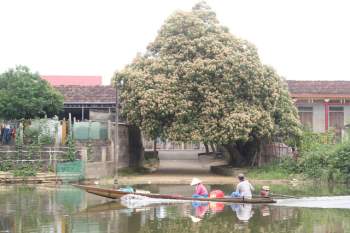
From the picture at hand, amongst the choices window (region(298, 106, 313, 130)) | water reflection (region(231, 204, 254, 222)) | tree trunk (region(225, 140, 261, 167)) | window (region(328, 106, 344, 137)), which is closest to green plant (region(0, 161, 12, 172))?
tree trunk (region(225, 140, 261, 167))

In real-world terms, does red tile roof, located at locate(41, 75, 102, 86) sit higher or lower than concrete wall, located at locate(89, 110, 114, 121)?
higher

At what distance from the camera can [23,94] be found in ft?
101

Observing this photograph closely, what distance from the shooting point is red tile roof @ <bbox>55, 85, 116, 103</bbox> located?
36.6m

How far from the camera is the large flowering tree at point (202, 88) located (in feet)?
95.5

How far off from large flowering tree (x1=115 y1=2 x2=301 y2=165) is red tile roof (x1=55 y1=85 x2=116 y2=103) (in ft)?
18.5

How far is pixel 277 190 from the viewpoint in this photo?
2505 cm

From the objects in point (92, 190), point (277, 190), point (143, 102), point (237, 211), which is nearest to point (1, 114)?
point (143, 102)

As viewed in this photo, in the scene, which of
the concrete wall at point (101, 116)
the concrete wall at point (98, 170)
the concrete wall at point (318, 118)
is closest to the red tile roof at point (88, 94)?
the concrete wall at point (101, 116)

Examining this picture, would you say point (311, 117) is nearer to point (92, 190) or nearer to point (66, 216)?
point (92, 190)

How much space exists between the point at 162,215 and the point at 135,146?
18545 millimetres

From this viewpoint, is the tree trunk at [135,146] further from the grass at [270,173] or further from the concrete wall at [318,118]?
the concrete wall at [318,118]

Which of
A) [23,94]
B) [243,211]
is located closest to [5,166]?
[23,94]

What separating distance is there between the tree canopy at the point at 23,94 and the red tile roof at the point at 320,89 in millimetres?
15211

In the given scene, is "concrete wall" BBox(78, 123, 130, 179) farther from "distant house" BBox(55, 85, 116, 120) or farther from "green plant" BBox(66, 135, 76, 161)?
"distant house" BBox(55, 85, 116, 120)
